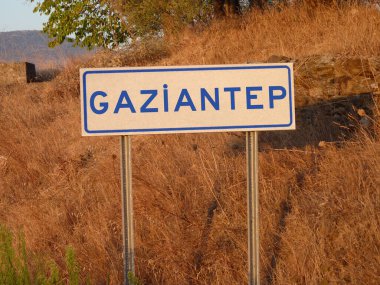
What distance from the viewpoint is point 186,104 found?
12.0 ft

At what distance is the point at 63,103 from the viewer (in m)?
11.0

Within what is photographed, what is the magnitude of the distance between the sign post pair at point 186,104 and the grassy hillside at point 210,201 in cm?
81

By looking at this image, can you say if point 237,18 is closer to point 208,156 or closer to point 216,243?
point 208,156

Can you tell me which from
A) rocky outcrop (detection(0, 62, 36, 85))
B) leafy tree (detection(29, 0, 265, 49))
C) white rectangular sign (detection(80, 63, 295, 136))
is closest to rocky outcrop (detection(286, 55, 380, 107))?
white rectangular sign (detection(80, 63, 295, 136))

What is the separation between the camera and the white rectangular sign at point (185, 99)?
362 cm

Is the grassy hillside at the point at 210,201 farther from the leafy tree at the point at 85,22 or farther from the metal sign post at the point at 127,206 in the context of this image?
the leafy tree at the point at 85,22

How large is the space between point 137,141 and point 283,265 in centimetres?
368

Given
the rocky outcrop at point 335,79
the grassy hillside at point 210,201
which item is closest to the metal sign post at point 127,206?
the grassy hillside at point 210,201

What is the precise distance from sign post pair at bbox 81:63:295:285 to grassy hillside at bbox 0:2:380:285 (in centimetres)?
81

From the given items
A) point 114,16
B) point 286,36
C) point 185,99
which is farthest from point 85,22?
point 185,99

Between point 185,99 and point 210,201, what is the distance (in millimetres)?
1673

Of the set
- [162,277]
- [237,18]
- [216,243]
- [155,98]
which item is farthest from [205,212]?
[237,18]

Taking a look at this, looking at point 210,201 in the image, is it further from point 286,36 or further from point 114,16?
point 114,16

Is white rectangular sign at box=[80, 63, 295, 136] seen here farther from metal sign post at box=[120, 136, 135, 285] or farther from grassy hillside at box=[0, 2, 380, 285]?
grassy hillside at box=[0, 2, 380, 285]
